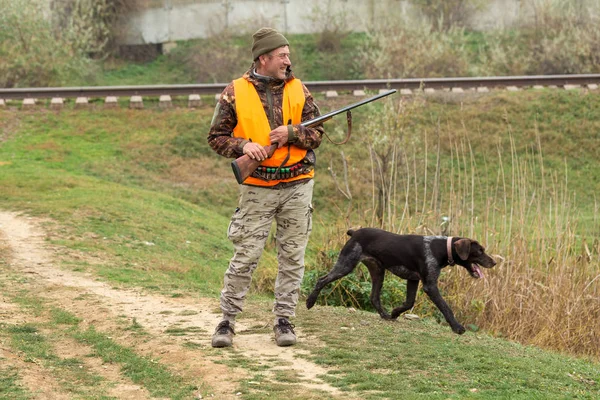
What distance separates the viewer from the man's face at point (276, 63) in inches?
281

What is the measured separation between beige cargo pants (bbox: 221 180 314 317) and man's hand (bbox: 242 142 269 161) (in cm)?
34

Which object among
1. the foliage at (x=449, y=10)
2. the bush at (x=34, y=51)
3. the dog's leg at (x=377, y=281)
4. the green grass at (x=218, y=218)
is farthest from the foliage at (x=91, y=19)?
the dog's leg at (x=377, y=281)

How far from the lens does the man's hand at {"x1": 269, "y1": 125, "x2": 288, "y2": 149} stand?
707cm

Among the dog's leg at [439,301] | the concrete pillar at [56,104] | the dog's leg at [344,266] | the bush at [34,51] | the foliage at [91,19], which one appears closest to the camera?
the dog's leg at [439,301]

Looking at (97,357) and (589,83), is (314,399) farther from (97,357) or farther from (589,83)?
(589,83)

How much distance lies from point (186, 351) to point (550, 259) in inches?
200

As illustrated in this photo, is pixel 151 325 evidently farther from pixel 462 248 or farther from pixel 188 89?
pixel 188 89

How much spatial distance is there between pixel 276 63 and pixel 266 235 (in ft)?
4.08

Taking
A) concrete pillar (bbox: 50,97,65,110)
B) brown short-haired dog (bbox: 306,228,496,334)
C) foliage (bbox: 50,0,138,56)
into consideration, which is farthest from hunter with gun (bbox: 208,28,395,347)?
foliage (bbox: 50,0,138,56)

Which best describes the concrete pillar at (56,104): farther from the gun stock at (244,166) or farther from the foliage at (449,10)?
the gun stock at (244,166)

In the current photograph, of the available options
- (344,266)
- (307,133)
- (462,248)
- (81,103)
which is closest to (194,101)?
(81,103)

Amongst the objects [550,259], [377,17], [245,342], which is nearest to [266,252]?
[550,259]

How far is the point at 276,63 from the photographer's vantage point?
714 centimetres

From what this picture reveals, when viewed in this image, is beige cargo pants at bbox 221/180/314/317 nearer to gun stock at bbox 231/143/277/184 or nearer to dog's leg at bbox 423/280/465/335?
gun stock at bbox 231/143/277/184
